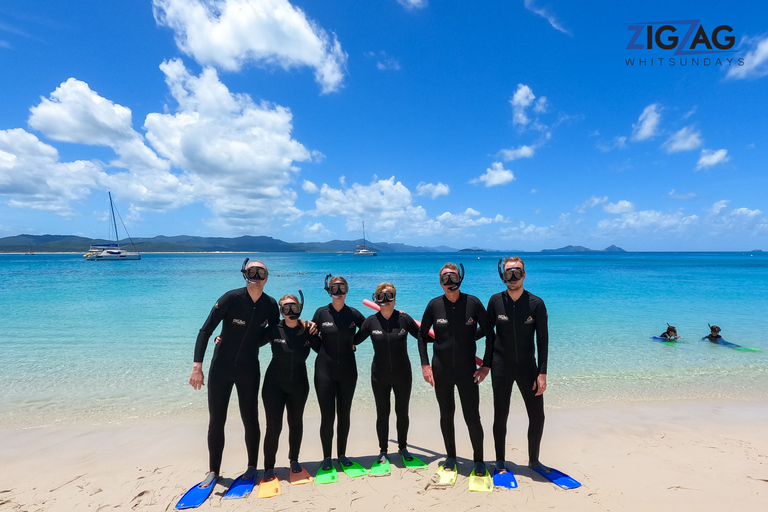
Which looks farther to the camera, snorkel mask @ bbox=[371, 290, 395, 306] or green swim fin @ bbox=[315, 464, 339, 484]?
snorkel mask @ bbox=[371, 290, 395, 306]

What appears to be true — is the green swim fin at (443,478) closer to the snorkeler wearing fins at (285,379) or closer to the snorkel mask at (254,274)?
the snorkeler wearing fins at (285,379)

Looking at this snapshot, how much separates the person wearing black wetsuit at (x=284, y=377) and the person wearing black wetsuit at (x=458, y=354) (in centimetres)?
129

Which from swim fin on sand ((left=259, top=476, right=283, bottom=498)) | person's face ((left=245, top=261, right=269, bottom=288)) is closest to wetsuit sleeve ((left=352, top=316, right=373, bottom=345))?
person's face ((left=245, top=261, right=269, bottom=288))

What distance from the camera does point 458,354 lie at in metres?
3.61

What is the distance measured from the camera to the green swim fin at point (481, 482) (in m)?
3.36

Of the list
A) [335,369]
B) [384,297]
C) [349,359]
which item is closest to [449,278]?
[384,297]

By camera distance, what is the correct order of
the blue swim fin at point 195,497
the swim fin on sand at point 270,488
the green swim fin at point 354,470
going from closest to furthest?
1. the blue swim fin at point 195,497
2. the swim fin on sand at point 270,488
3. the green swim fin at point 354,470

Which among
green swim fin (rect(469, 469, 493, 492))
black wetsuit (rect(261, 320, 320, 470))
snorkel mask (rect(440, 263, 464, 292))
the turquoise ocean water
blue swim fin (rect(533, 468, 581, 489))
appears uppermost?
snorkel mask (rect(440, 263, 464, 292))

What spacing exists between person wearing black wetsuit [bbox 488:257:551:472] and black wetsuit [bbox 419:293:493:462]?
5.1 inches

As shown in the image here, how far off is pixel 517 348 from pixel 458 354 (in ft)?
1.98

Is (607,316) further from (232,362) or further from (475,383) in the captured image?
(232,362)

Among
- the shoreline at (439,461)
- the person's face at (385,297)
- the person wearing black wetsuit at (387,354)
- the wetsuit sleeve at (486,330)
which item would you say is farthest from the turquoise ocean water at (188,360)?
the person's face at (385,297)

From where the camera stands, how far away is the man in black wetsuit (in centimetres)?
353

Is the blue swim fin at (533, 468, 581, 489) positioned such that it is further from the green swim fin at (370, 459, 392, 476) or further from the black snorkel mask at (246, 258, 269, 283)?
the black snorkel mask at (246, 258, 269, 283)
